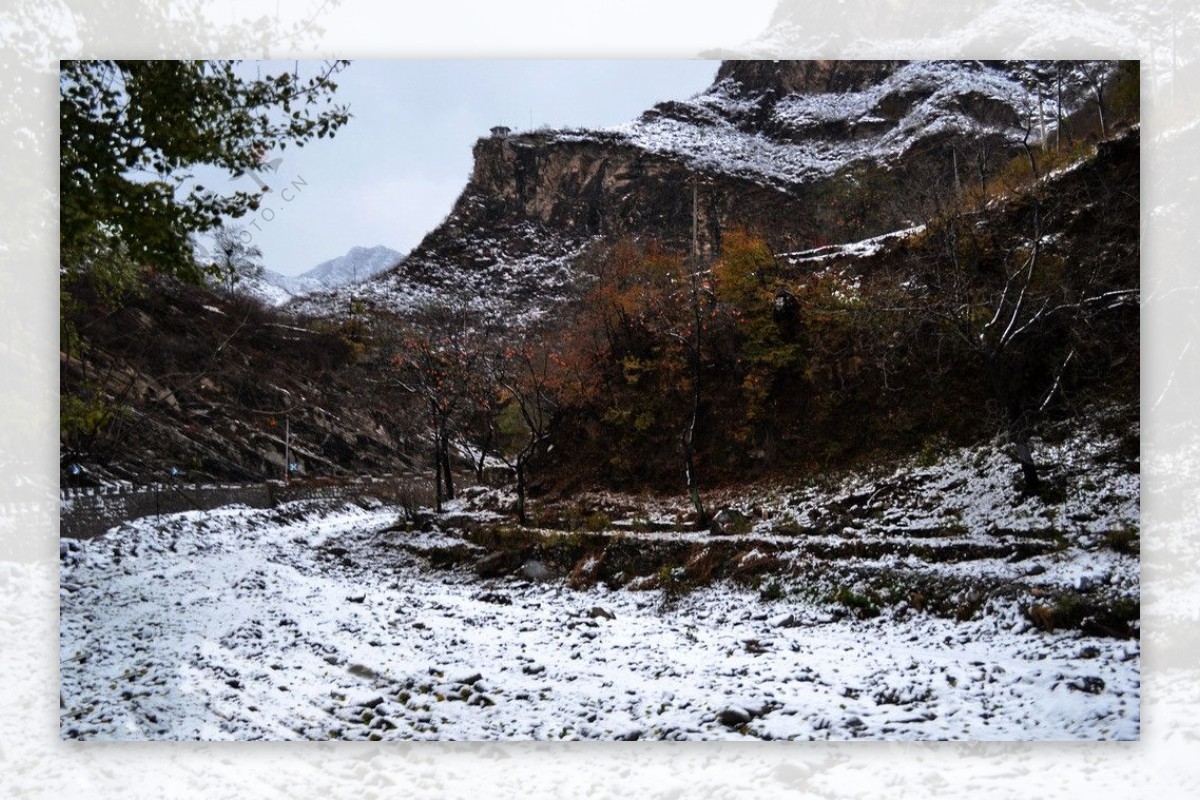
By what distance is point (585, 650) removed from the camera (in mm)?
3760

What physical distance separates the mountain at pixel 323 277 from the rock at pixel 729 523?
2290 mm

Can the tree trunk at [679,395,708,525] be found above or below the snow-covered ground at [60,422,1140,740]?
above

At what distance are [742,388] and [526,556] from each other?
1.50 meters

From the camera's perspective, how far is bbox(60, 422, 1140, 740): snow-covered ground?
11.6 ft

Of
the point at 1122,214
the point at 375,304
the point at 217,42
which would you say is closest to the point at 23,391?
the point at 375,304

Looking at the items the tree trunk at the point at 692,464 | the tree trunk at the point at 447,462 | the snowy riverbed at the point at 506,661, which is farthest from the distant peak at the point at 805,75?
the snowy riverbed at the point at 506,661

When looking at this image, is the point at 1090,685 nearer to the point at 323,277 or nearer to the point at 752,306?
the point at 752,306

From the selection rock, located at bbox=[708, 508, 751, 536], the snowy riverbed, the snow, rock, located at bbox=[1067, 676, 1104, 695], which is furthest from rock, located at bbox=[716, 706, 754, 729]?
the snow

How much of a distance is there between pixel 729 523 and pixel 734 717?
0.96m

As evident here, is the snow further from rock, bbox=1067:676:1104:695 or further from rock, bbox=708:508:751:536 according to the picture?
rock, bbox=1067:676:1104:695

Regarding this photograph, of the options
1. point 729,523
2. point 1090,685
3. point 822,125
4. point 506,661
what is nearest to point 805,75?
point 822,125

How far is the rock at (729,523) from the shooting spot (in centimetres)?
397

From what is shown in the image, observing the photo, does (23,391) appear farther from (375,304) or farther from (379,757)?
(379,757)

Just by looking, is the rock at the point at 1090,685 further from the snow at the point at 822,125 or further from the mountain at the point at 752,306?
the snow at the point at 822,125
